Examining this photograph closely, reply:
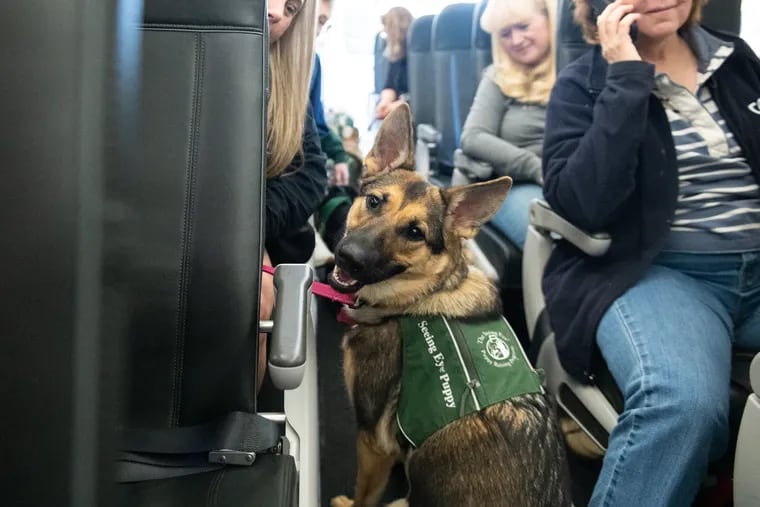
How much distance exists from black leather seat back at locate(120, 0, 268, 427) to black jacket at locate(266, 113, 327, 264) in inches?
19.3

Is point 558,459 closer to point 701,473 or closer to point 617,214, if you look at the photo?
point 701,473

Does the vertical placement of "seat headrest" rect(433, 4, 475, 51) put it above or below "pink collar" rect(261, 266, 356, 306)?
above

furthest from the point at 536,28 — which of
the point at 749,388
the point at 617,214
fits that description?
the point at 749,388

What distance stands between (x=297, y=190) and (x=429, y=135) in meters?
1.53

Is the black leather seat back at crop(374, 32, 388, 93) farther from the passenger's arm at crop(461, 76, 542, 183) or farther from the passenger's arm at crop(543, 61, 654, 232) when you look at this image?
the passenger's arm at crop(543, 61, 654, 232)

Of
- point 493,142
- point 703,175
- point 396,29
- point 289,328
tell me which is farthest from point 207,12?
point 396,29

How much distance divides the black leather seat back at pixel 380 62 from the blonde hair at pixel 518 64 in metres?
0.91

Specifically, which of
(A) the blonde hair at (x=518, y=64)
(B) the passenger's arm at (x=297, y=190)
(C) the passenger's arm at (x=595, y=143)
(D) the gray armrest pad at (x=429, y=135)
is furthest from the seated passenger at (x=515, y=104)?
(B) the passenger's arm at (x=297, y=190)

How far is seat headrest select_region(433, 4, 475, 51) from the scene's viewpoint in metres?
2.61

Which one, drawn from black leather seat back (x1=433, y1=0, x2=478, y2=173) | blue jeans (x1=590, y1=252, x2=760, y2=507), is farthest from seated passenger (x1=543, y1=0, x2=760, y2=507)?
black leather seat back (x1=433, y1=0, x2=478, y2=173)

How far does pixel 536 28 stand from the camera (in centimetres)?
214

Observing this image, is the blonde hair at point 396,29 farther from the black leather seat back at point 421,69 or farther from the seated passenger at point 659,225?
the seated passenger at point 659,225

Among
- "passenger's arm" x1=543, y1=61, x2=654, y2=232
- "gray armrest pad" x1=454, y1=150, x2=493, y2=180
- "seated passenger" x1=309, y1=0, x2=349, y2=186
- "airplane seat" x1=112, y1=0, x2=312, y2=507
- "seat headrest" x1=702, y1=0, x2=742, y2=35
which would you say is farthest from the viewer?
"gray armrest pad" x1=454, y1=150, x2=493, y2=180

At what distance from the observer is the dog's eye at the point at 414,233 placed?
1315mm
